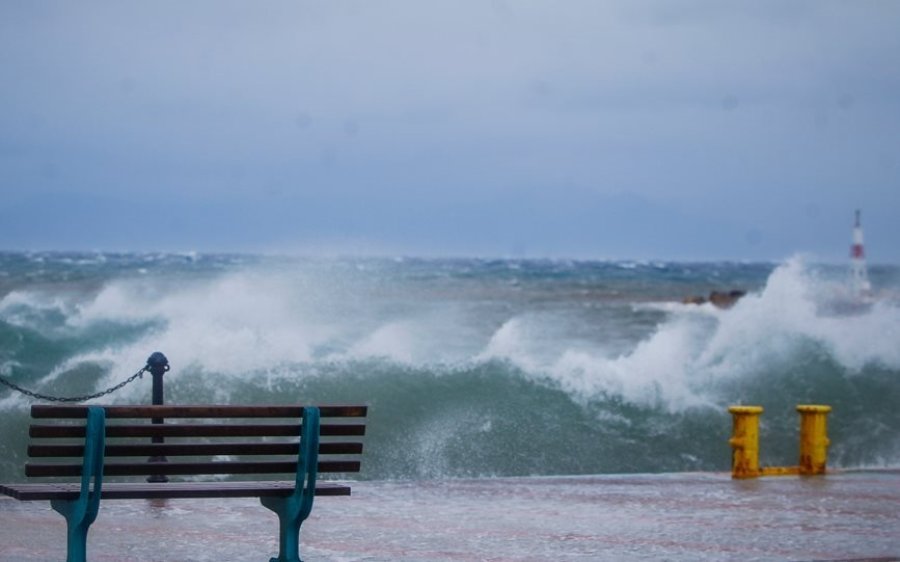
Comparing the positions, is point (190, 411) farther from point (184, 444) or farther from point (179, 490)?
point (179, 490)

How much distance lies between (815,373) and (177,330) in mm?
9672

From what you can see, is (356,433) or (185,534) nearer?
(356,433)

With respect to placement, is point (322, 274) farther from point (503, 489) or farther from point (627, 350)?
point (503, 489)

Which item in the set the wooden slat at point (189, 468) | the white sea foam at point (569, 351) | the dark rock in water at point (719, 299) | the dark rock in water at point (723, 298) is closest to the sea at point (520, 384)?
the white sea foam at point (569, 351)

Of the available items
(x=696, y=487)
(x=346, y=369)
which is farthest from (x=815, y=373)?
(x=696, y=487)

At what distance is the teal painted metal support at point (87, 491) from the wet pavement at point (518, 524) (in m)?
1.18

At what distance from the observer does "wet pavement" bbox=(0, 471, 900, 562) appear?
917 centimetres

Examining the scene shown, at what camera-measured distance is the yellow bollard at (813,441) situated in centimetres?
1352

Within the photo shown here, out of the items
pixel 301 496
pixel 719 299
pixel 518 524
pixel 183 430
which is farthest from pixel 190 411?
pixel 719 299

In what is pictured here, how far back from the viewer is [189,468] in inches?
318

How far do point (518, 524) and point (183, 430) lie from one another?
3.18 metres

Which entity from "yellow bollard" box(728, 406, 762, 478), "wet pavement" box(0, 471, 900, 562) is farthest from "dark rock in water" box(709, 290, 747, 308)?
"wet pavement" box(0, 471, 900, 562)

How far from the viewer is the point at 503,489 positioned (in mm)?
12328

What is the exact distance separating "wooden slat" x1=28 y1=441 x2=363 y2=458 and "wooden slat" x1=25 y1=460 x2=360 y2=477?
0.06 m
